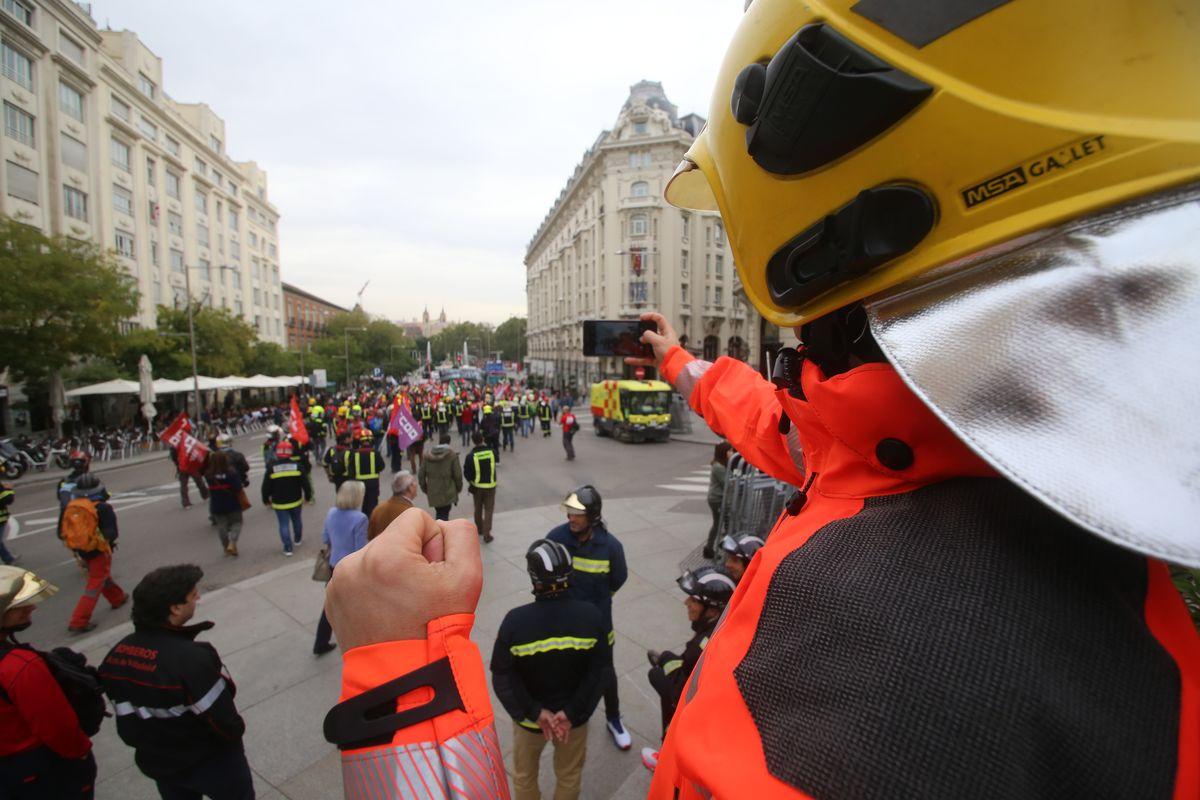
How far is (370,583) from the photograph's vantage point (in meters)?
1.25

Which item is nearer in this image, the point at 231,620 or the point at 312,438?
the point at 231,620

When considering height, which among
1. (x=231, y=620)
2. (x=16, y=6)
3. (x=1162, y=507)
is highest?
(x=16, y=6)

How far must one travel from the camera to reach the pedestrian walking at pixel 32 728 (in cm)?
271

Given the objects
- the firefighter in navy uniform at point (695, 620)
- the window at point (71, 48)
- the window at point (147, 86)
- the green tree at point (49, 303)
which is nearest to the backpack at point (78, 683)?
the firefighter in navy uniform at point (695, 620)

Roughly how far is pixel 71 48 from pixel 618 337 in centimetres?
4630

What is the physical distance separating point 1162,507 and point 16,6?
4486 cm

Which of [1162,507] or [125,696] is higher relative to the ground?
[1162,507]

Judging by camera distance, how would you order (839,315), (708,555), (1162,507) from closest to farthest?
(1162,507), (839,315), (708,555)

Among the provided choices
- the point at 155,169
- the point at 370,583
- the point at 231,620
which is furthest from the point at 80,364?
the point at 370,583

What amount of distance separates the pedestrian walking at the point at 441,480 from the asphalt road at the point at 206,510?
146cm

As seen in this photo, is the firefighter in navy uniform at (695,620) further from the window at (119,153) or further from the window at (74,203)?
the window at (119,153)

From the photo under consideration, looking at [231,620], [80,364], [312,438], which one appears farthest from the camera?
[80,364]

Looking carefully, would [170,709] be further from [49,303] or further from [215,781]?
[49,303]

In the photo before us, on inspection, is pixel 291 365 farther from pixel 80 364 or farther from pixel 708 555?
pixel 708 555
